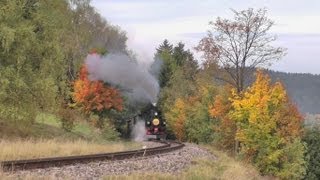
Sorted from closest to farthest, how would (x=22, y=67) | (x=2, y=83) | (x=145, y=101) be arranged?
(x=2, y=83), (x=22, y=67), (x=145, y=101)

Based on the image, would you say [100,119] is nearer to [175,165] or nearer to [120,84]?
[120,84]

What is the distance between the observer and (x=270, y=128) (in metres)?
36.5

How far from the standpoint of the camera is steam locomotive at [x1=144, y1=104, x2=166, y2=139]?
164ft

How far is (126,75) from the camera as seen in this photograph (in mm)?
47781

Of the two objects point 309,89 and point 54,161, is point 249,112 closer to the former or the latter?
point 54,161

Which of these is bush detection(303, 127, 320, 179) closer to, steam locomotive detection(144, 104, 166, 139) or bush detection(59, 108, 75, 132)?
steam locomotive detection(144, 104, 166, 139)

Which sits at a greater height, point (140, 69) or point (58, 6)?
point (58, 6)

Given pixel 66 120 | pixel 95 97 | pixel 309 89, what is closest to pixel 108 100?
pixel 95 97

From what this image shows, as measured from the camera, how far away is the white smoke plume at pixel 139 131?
173 feet

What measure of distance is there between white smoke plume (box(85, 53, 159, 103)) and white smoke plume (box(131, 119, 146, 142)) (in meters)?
2.52

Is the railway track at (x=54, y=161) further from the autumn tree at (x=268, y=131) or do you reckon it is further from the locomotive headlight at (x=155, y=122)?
the locomotive headlight at (x=155, y=122)

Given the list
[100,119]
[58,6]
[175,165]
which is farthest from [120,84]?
[175,165]

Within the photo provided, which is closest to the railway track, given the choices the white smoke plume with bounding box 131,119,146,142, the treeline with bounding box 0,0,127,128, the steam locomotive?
the treeline with bounding box 0,0,127,128

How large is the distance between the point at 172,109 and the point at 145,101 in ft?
56.9
